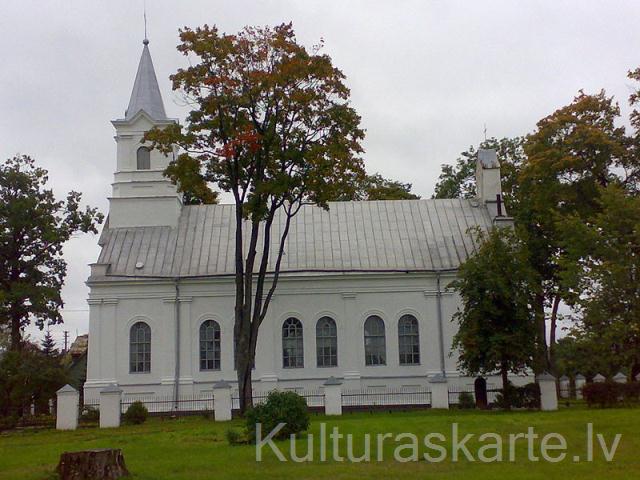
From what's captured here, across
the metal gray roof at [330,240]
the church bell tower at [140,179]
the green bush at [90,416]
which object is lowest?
the green bush at [90,416]

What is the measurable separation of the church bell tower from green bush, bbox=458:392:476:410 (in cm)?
1656

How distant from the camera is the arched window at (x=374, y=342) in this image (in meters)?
37.3

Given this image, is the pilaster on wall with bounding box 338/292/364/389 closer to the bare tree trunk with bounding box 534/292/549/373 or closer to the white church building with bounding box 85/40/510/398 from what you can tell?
the white church building with bounding box 85/40/510/398

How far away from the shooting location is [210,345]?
122ft

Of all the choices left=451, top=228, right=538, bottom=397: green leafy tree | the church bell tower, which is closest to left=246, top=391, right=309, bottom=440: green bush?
left=451, top=228, right=538, bottom=397: green leafy tree

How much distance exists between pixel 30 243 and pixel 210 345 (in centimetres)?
1040

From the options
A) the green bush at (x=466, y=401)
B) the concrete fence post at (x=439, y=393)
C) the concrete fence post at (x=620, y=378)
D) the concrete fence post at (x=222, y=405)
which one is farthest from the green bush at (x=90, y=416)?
the concrete fence post at (x=620, y=378)

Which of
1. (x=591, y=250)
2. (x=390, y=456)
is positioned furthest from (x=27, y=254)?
(x=390, y=456)

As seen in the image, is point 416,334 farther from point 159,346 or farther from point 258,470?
point 258,470

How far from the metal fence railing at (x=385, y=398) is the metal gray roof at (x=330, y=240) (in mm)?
5421

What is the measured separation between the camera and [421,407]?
3362 centimetres

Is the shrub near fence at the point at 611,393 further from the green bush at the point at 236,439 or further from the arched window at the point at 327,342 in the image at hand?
the green bush at the point at 236,439

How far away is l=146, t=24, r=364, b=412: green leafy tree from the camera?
97.4 feet

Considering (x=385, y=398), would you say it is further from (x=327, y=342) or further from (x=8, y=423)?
(x=8, y=423)
